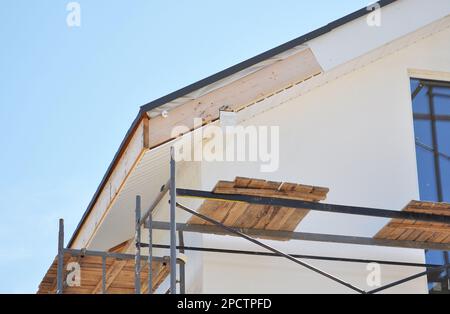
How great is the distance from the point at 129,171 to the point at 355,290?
8.67 ft

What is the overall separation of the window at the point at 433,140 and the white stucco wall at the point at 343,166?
285mm

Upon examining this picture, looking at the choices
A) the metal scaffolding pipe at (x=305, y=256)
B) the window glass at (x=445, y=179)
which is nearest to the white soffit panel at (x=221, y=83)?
the metal scaffolding pipe at (x=305, y=256)

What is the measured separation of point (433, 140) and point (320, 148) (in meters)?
1.69

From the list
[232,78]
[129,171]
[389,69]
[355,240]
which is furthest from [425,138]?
[129,171]

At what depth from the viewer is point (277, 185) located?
11.4 m

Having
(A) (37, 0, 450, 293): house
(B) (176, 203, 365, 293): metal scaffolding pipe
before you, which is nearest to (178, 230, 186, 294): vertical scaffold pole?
(A) (37, 0, 450, 293): house

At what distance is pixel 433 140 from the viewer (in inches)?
553

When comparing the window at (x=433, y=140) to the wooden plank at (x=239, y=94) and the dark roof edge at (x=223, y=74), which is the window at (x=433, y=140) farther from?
the wooden plank at (x=239, y=94)

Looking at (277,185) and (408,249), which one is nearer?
(277,185)

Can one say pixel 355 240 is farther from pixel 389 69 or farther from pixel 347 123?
pixel 389 69

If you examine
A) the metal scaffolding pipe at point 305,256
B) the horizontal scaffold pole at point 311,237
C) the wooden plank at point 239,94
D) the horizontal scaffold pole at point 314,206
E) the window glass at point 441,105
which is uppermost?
the window glass at point 441,105

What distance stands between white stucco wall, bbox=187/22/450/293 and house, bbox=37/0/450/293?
1 cm

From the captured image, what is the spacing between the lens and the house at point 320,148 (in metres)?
12.1

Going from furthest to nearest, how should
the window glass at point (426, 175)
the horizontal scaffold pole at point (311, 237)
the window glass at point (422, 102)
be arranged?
1. the window glass at point (422, 102)
2. the window glass at point (426, 175)
3. the horizontal scaffold pole at point (311, 237)
